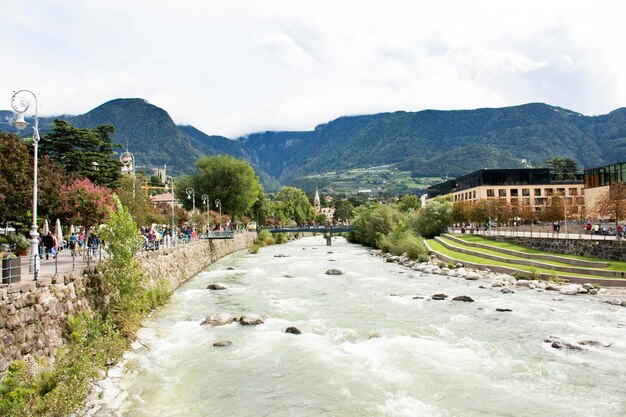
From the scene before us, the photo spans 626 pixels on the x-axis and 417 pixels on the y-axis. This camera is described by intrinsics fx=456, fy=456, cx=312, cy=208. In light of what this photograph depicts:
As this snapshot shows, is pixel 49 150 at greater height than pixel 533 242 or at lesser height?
greater

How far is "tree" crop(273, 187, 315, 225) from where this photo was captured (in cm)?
15438

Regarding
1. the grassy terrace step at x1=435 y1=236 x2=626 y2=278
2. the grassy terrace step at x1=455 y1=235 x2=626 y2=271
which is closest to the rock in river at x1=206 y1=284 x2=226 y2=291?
the grassy terrace step at x1=435 y1=236 x2=626 y2=278

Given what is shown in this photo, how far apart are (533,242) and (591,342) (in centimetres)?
2910

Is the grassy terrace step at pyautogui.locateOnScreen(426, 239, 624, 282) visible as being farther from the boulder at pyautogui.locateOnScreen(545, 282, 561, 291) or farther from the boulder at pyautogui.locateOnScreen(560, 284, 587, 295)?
the boulder at pyautogui.locateOnScreen(560, 284, 587, 295)

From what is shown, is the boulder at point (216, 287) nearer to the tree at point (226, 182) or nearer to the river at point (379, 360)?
the river at point (379, 360)

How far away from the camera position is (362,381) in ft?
48.5

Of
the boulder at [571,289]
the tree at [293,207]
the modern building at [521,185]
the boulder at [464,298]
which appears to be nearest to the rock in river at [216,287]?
the boulder at [464,298]

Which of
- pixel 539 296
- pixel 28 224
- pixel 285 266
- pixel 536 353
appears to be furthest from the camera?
pixel 285 266

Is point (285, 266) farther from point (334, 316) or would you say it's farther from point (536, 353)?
point (536, 353)

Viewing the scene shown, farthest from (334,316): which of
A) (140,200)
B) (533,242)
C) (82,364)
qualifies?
(140,200)

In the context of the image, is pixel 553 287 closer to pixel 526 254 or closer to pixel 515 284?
pixel 515 284

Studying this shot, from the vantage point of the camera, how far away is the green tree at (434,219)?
7650 centimetres

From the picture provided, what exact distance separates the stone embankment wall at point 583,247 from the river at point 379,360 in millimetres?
9209

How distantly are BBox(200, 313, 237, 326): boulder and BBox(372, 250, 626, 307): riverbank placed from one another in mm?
19057
